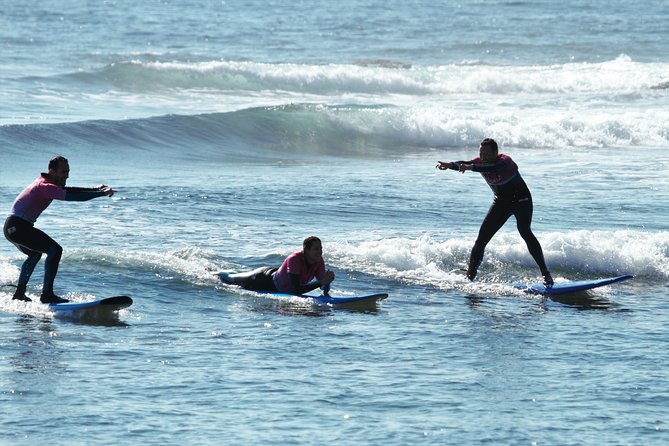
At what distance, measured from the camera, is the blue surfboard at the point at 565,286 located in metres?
14.0

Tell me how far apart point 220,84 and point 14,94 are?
26.1ft

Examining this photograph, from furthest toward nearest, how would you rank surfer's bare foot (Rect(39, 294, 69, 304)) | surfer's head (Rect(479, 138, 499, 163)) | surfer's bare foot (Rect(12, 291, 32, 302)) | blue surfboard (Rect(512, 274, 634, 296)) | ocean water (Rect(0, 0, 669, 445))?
blue surfboard (Rect(512, 274, 634, 296)) → surfer's head (Rect(479, 138, 499, 163)) → surfer's bare foot (Rect(12, 291, 32, 302)) → surfer's bare foot (Rect(39, 294, 69, 304)) → ocean water (Rect(0, 0, 669, 445))

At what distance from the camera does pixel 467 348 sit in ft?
37.6

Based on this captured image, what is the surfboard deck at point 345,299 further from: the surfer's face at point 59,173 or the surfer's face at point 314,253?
the surfer's face at point 59,173

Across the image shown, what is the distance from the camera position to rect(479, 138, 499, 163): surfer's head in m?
13.9

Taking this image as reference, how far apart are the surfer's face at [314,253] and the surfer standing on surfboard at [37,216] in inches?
92.0

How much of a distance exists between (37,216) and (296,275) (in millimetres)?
2952

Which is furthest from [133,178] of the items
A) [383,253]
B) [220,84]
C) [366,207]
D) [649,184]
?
[220,84]

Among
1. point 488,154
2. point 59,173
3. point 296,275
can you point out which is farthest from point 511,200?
point 59,173

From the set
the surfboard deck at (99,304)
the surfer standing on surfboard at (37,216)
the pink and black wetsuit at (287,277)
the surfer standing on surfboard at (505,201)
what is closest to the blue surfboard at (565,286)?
the surfer standing on surfboard at (505,201)

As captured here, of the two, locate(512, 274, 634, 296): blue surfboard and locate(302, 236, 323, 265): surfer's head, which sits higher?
locate(302, 236, 323, 265): surfer's head

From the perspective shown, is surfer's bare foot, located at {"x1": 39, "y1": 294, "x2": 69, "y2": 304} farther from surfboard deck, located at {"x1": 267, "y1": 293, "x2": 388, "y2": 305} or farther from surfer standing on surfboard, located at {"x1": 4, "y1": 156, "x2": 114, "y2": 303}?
surfboard deck, located at {"x1": 267, "y1": 293, "x2": 388, "y2": 305}

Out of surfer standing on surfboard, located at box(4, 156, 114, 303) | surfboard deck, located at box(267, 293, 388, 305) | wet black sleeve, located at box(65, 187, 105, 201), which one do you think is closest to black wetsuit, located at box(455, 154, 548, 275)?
surfboard deck, located at box(267, 293, 388, 305)

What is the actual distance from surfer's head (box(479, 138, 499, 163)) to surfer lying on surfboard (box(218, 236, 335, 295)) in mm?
2230
